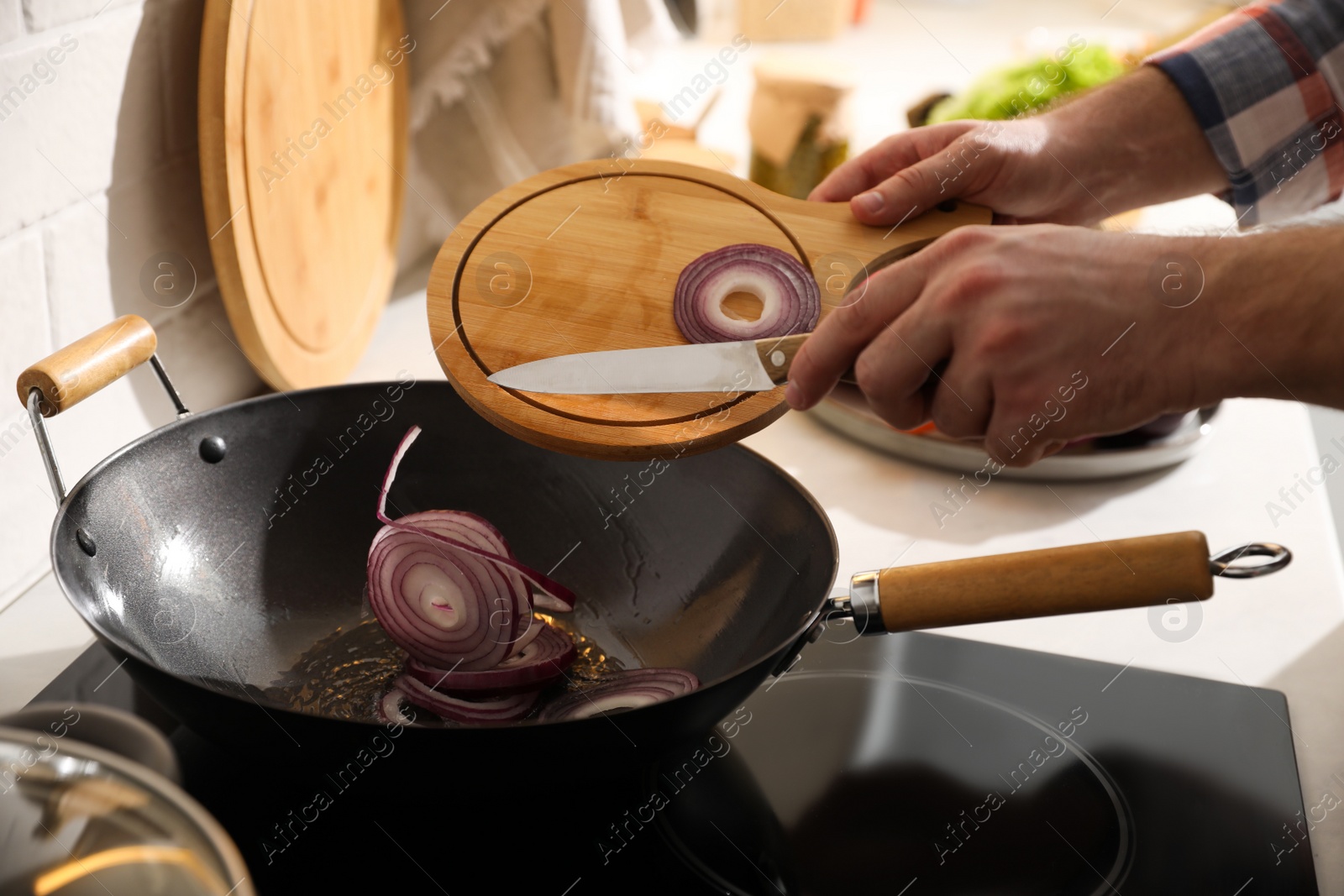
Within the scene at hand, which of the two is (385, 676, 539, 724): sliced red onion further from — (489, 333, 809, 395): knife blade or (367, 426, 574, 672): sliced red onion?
Result: (489, 333, 809, 395): knife blade

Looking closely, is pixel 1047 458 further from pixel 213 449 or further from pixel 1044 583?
pixel 213 449

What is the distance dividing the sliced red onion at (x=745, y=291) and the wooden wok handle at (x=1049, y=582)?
0.18 meters

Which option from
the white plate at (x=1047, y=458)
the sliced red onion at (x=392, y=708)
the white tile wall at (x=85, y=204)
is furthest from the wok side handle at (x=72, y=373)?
the white plate at (x=1047, y=458)

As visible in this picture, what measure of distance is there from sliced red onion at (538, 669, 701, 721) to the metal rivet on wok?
0.29 meters

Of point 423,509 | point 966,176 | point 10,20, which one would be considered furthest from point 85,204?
point 966,176

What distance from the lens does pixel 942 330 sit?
1.94 ft

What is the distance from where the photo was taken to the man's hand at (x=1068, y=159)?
78 centimetres

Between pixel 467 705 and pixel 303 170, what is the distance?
538mm

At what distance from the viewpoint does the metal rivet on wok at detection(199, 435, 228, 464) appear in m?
0.71

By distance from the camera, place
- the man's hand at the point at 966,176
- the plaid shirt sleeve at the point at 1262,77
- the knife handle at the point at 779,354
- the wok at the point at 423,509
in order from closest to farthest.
Result: the wok at the point at 423,509 → the knife handle at the point at 779,354 → the man's hand at the point at 966,176 → the plaid shirt sleeve at the point at 1262,77

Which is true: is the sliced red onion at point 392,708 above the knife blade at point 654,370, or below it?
below

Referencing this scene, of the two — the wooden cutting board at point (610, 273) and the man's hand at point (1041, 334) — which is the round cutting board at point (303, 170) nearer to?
the wooden cutting board at point (610, 273)

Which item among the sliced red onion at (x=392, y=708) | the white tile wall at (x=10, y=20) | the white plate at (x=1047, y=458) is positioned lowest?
the white plate at (x=1047, y=458)

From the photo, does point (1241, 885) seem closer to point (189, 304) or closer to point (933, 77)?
point (189, 304)
